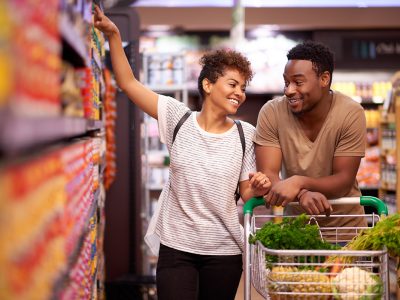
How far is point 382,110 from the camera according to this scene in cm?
845

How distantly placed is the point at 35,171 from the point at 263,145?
2.12m

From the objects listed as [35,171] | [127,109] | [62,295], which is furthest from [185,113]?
[127,109]

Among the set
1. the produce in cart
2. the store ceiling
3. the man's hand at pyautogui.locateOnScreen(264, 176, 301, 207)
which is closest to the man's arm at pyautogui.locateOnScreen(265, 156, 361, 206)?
the man's hand at pyautogui.locateOnScreen(264, 176, 301, 207)

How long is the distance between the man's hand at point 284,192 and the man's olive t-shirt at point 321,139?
0.25 metres

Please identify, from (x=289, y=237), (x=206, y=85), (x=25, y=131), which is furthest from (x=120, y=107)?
(x=25, y=131)

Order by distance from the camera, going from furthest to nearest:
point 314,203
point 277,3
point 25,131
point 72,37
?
point 277,3 < point 314,203 < point 72,37 < point 25,131

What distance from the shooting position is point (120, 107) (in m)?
6.02

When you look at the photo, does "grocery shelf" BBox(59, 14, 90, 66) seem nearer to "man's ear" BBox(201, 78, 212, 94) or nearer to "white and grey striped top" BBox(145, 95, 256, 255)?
"white and grey striped top" BBox(145, 95, 256, 255)

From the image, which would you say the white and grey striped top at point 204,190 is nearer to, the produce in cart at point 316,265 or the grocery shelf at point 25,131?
the produce in cart at point 316,265

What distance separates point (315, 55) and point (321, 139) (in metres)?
0.37

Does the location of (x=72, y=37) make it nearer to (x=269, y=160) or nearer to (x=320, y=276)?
(x=320, y=276)

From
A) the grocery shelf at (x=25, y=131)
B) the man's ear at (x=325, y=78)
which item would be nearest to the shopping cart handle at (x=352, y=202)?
the man's ear at (x=325, y=78)

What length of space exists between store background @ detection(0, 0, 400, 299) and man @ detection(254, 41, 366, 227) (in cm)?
78

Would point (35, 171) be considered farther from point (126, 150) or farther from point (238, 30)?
point (238, 30)
